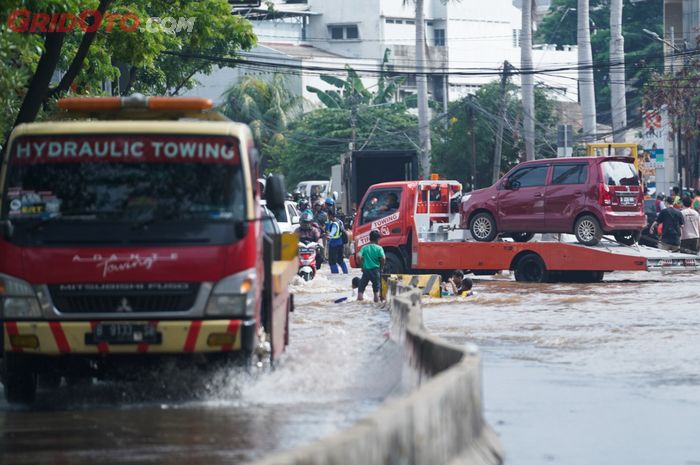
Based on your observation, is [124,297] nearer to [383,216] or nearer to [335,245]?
[383,216]

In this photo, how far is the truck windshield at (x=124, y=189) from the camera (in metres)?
12.0

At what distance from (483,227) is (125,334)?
2027 centimetres

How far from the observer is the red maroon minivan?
98.4 ft

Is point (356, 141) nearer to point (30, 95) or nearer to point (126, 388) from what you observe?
point (30, 95)

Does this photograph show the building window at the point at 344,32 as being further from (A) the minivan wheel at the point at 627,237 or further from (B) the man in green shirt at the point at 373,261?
(B) the man in green shirt at the point at 373,261

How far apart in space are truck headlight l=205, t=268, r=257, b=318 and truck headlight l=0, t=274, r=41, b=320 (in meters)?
1.40

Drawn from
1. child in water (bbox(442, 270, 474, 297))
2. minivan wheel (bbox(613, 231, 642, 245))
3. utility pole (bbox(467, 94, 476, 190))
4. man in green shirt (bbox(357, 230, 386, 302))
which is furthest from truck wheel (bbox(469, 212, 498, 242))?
utility pole (bbox(467, 94, 476, 190))

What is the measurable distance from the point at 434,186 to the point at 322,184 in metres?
35.7

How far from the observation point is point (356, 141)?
75.6 meters

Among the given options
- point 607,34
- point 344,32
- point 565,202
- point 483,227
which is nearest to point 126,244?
point 565,202

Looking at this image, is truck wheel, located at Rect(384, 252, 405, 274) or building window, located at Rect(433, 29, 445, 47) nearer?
truck wheel, located at Rect(384, 252, 405, 274)

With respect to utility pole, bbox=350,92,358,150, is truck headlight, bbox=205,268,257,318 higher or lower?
lower

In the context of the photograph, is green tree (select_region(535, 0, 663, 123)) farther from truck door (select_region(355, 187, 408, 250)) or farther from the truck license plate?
the truck license plate

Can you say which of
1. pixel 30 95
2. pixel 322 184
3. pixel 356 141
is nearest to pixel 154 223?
pixel 30 95
